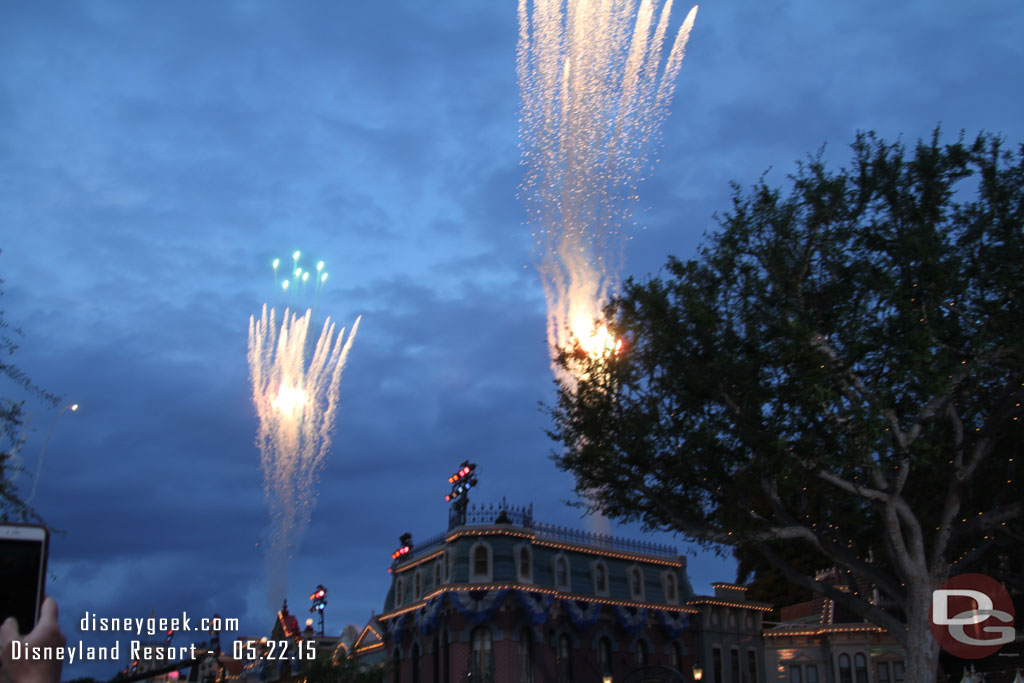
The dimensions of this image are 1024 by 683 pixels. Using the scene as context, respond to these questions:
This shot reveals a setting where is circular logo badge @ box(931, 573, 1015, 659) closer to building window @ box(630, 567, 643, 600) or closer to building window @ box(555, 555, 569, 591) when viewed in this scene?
building window @ box(630, 567, 643, 600)

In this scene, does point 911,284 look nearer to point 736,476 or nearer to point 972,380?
point 972,380

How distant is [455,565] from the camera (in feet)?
146

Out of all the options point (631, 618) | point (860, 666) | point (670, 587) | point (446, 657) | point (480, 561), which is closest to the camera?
point (446, 657)

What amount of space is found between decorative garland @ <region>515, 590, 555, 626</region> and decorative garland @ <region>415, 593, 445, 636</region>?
162 inches

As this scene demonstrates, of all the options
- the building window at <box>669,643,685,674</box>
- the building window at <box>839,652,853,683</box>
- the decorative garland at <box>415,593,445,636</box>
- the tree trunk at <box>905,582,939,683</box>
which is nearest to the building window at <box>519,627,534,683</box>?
the decorative garland at <box>415,593,445,636</box>

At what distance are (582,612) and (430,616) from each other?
7.98 m

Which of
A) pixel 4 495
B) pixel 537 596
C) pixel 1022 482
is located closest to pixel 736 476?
pixel 1022 482

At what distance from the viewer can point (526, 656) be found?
1721 inches

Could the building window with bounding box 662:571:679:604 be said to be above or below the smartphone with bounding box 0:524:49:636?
above

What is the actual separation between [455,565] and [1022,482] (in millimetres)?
25962

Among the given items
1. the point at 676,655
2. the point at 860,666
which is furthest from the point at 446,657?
the point at 860,666

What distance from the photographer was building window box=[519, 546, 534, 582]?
147 feet

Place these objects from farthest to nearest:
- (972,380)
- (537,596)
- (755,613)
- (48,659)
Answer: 1. (755,613)
2. (537,596)
3. (972,380)
4. (48,659)

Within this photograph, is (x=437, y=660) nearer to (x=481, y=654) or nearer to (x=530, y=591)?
(x=481, y=654)
